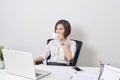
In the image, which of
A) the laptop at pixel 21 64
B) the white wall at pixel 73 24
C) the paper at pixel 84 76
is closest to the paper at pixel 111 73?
the paper at pixel 84 76

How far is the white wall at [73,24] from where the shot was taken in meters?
2.81

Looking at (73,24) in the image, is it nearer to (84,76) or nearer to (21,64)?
(84,76)

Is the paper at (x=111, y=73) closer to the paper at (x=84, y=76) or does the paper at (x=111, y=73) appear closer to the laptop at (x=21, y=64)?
the paper at (x=84, y=76)

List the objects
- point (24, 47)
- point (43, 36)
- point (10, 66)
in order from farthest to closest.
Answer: point (24, 47) < point (43, 36) < point (10, 66)

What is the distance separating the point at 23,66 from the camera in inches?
69.1

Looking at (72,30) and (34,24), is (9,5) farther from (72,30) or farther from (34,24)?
(72,30)

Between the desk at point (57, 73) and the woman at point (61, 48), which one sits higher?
the woman at point (61, 48)

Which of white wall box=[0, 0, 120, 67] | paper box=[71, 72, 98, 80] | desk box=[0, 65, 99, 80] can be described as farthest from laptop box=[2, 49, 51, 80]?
white wall box=[0, 0, 120, 67]

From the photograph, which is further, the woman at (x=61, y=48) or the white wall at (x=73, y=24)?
the white wall at (x=73, y=24)

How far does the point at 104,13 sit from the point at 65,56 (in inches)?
31.6

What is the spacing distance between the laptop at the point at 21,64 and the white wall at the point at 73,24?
1.22 meters

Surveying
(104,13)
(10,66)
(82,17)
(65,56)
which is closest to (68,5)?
(82,17)

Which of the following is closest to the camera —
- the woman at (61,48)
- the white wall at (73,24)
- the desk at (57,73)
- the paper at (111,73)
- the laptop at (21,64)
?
the paper at (111,73)

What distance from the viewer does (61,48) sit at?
2691mm
